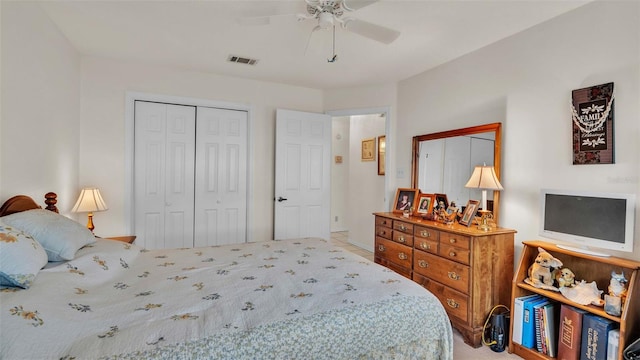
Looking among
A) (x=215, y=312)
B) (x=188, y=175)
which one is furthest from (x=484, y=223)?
(x=188, y=175)

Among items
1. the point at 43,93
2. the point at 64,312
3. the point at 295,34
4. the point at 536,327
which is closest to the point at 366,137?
the point at 295,34

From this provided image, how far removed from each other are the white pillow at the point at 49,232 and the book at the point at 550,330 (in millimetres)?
2868

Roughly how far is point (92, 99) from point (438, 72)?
3681mm

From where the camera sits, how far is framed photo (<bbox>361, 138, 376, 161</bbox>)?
4980 millimetres

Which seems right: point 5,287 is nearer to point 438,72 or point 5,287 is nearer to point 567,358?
point 567,358

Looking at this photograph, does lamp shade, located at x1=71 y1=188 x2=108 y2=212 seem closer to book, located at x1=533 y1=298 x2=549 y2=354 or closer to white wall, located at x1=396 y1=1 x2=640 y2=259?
white wall, located at x1=396 y1=1 x2=640 y2=259

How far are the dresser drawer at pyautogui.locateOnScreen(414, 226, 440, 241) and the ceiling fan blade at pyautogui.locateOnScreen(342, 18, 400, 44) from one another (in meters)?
1.59

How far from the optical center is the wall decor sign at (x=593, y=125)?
196 cm

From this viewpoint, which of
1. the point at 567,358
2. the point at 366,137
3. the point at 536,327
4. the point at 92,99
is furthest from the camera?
the point at 366,137

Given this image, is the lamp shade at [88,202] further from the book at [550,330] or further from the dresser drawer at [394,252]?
the book at [550,330]

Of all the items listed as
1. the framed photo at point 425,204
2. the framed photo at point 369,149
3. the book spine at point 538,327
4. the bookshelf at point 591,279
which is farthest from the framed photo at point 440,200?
the framed photo at point 369,149

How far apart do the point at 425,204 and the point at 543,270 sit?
1.19 metres

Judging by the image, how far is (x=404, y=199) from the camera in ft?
Answer: 11.5

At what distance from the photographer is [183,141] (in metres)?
3.60
